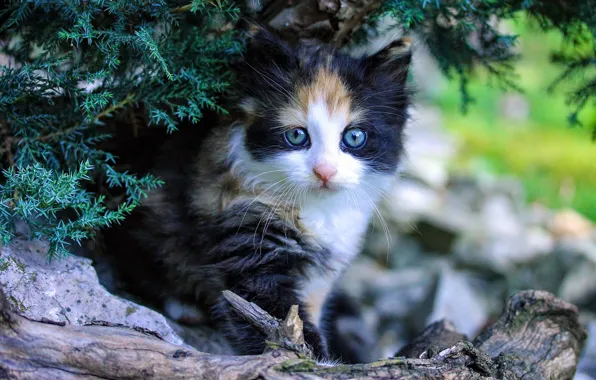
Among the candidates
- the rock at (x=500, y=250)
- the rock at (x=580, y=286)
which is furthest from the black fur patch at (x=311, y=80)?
the rock at (x=500, y=250)

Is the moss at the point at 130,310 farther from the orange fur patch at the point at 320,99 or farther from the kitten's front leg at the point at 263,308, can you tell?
the orange fur patch at the point at 320,99

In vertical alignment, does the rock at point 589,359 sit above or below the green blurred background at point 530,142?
below

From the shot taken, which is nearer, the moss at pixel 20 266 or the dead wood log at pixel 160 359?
the dead wood log at pixel 160 359

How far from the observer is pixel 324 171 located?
6.64 ft

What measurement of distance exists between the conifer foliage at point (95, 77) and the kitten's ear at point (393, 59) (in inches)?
3.0

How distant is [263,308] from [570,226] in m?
3.62

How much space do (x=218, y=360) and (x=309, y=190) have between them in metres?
0.73

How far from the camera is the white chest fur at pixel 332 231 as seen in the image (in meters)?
2.33

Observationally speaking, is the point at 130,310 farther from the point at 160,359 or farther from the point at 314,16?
the point at 314,16

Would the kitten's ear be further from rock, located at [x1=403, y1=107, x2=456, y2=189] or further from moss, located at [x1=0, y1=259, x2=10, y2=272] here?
rock, located at [x1=403, y1=107, x2=456, y2=189]

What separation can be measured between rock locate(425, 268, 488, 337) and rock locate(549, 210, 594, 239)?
1.43 m

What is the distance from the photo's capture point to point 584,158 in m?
6.04

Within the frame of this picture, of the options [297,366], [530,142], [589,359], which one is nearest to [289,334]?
[297,366]

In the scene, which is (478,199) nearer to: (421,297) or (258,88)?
(421,297)
